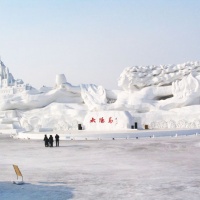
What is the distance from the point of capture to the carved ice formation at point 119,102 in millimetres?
33088

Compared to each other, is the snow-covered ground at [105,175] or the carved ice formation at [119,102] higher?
the carved ice formation at [119,102]

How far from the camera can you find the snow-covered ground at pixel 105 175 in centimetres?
873

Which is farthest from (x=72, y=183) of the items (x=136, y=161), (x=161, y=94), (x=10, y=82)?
(x=10, y=82)

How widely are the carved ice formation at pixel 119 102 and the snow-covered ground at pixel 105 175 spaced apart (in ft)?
44.1

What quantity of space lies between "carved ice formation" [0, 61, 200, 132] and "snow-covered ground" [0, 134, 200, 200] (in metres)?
13.4

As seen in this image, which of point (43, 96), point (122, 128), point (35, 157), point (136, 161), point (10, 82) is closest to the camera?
point (136, 161)

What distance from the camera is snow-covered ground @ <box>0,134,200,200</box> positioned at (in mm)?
8734

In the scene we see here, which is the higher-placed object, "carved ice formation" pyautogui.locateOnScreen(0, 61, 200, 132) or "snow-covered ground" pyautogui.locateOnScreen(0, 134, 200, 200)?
"carved ice formation" pyautogui.locateOnScreen(0, 61, 200, 132)

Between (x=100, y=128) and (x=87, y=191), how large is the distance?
2037 cm

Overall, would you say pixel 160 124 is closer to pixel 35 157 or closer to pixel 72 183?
pixel 35 157

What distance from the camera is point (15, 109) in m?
42.2

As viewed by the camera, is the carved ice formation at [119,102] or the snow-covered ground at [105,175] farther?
the carved ice formation at [119,102]

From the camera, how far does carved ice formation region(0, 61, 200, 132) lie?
33.1m

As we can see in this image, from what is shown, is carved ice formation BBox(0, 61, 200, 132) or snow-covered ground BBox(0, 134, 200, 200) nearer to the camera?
snow-covered ground BBox(0, 134, 200, 200)
